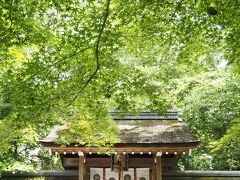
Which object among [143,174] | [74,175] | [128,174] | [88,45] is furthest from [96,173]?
[88,45]

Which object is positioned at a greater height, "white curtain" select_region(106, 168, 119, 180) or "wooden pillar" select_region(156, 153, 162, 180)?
"wooden pillar" select_region(156, 153, 162, 180)

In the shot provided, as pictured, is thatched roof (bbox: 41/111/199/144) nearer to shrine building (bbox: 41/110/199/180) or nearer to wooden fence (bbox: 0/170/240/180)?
shrine building (bbox: 41/110/199/180)

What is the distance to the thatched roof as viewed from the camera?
29.4ft

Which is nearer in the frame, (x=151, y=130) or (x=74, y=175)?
(x=151, y=130)

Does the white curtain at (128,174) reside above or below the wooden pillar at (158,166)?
below

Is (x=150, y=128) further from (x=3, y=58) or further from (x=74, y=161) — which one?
(x=3, y=58)

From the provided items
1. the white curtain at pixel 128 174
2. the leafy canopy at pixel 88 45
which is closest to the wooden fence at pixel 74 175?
the white curtain at pixel 128 174

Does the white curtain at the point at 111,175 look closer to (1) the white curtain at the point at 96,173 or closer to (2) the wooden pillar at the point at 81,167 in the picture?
(1) the white curtain at the point at 96,173

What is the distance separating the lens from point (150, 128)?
10258 mm

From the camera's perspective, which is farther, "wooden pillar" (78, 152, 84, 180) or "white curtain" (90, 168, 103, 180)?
"white curtain" (90, 168, 103, 180)

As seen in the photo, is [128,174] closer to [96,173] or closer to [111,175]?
[111,175]

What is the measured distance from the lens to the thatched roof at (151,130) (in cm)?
895

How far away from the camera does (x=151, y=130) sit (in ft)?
32.7

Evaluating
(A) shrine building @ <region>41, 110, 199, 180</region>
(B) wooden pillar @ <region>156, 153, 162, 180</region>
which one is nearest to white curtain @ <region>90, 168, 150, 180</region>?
(A) shrine building @ <region>41, 110, 199, 180</region>
